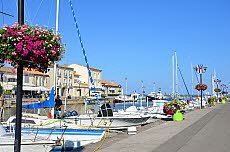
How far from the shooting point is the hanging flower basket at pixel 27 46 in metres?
6.31

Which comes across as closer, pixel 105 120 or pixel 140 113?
pixel 105 120

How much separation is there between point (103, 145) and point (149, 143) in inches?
75.0

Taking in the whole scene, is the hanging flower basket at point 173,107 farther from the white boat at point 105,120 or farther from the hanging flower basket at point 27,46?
the hanging flower basket at point 27,46

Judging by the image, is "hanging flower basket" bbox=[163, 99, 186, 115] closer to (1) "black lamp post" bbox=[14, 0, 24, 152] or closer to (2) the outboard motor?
(2) the outboard motor

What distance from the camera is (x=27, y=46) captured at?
20.7ft

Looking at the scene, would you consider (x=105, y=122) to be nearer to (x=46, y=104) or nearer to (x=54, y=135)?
(x=46, y=104)

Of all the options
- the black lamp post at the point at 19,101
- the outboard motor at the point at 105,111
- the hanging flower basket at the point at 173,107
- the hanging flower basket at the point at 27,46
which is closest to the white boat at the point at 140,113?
the hanging flower basket at the point at 173,107

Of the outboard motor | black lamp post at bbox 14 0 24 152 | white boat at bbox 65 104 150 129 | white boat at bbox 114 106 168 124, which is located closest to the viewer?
black lamp post at bbox 14 0 24 152

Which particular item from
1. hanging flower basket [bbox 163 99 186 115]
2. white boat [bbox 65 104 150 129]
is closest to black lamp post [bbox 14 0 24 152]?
white boat [bbox 65 104 150 129]

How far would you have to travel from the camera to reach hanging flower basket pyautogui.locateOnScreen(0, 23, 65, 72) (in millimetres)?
6309

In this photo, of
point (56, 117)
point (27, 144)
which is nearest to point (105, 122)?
point (56, 117)

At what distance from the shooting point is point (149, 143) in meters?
12.2

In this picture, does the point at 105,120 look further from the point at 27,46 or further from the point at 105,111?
the point at 27,46

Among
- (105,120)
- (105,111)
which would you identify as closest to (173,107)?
(105,111)
